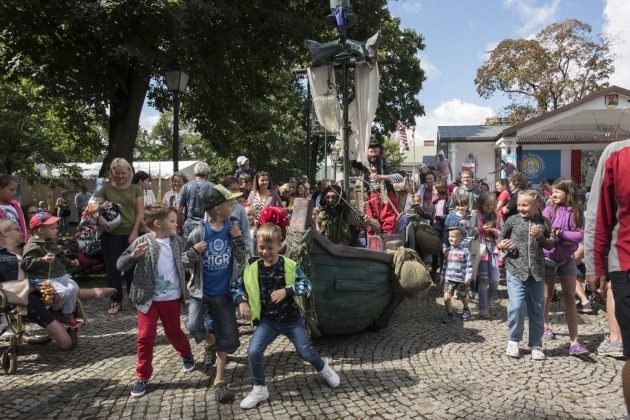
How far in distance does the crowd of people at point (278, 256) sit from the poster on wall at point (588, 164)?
15.9 metres

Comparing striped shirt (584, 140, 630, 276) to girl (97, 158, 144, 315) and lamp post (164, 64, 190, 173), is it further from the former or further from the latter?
lamp post (164, 64, 190, 173)

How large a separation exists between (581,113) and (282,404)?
19.6 m

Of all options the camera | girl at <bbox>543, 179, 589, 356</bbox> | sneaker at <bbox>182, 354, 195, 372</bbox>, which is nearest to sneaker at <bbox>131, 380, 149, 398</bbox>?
sneaker at <bbox>182, 354, 195, 372</bbox>

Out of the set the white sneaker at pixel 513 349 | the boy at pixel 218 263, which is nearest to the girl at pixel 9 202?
the boy at pixel 218 263

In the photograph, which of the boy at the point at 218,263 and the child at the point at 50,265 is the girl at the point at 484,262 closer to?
the boy at the point at 218,263

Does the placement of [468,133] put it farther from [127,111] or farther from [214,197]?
[214,197]

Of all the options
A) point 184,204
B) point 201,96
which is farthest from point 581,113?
point 184,204

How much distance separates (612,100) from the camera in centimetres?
1752

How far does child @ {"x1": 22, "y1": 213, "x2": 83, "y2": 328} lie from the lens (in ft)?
14.3

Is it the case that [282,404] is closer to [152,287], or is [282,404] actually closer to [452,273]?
[152,287]

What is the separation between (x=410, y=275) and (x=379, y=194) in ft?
5.74

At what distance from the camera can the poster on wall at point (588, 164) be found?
66.8ft

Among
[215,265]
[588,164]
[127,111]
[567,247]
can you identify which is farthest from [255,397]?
[588,164]

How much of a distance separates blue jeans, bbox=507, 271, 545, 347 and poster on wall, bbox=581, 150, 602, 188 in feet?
61.3
